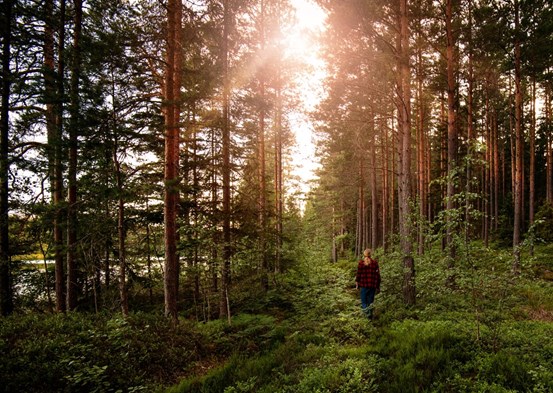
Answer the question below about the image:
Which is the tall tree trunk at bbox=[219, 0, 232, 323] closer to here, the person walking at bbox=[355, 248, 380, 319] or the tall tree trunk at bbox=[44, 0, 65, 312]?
the person walking at bbox=[355, 248, 380, 319]

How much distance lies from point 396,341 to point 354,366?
149 cm

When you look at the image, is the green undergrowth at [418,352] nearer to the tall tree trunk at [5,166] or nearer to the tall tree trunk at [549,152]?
the tall tree trunk at [5,166]

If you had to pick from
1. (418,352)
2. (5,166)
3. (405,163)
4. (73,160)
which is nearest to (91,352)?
(73,160)

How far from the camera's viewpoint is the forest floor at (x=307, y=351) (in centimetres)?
431

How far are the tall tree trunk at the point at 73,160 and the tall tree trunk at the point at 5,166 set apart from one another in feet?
5.21

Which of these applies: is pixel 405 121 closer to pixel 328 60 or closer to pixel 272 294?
pixel 328 60

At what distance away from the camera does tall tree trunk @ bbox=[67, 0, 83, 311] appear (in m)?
6.96

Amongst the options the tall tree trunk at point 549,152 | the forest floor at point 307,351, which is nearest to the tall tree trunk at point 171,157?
the forest floor at point 307,351

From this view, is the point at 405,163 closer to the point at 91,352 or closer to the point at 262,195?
the point at 262,195

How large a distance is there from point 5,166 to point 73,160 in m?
1.73

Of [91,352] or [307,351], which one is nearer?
[91,352]

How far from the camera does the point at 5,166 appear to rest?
799cm

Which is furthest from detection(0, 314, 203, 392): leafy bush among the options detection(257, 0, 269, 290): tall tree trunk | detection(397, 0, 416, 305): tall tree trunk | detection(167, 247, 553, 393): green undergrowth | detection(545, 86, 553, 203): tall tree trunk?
detection(545, 86, 553, 203): tall tree trunk

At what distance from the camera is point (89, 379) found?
4.50 metres
